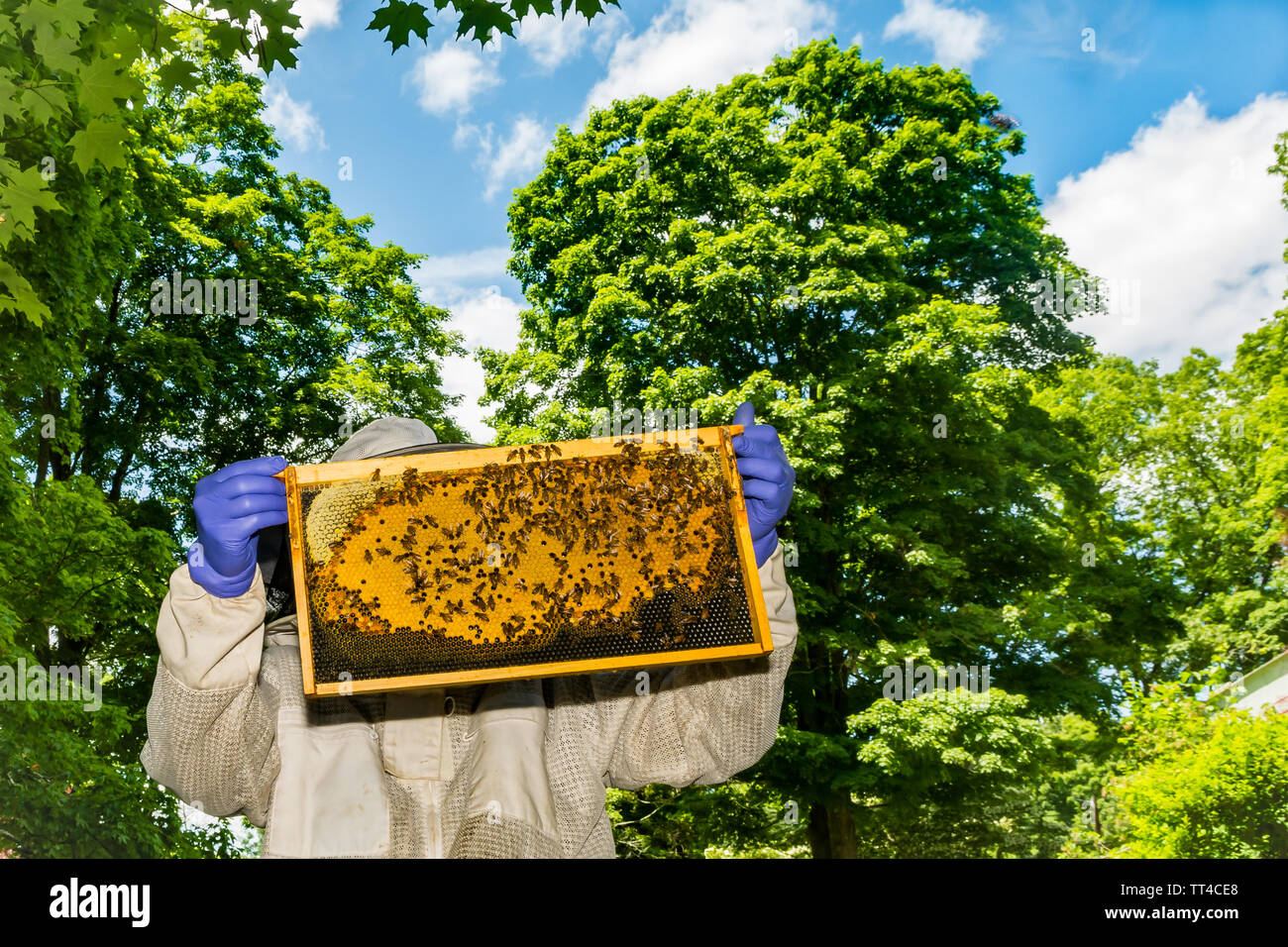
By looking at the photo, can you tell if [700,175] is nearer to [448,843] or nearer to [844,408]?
[844,408]

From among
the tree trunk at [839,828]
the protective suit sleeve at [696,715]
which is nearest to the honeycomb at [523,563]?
the protective suit sleeve at [696,715]

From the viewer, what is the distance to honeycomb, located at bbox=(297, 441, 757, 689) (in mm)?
3109

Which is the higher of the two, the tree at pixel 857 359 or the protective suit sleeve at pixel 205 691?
the tree at pixel 857 359

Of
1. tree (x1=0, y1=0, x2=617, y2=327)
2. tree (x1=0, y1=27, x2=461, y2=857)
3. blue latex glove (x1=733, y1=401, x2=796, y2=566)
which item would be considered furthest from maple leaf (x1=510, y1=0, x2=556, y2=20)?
tree (x1=0, y1=27, x2=461, y2=857)

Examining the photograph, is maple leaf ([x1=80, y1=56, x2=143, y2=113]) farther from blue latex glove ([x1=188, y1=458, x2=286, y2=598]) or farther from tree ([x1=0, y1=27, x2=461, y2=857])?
tree ([x1=0, y1=27, x2=461, y2=857])

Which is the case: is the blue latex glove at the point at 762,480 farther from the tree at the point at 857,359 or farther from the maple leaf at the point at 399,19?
the tree at the point at 857,359

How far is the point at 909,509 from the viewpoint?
59.7 feet

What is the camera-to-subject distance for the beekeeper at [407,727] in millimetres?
3066

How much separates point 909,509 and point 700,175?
28.0 ft

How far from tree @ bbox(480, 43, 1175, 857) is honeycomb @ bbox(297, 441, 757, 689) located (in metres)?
13.3

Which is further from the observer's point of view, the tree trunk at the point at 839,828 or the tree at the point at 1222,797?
the tree trunk at the point at 839,828
